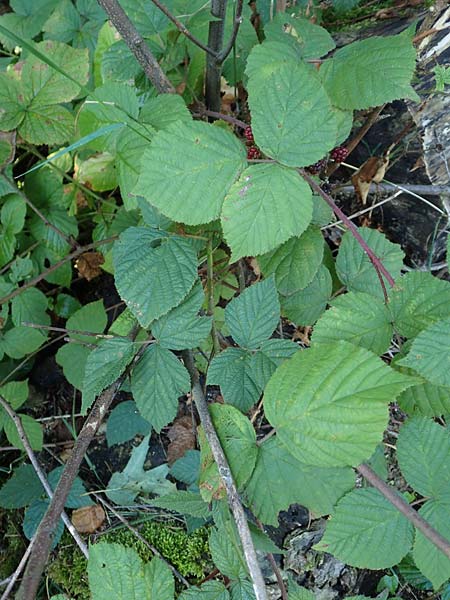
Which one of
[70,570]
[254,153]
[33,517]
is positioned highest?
[254,153]

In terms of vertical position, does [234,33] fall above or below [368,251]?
above

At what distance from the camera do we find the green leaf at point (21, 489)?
6.07 ft

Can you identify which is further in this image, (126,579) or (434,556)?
(434,556)

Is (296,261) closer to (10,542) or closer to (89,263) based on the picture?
(89,263)

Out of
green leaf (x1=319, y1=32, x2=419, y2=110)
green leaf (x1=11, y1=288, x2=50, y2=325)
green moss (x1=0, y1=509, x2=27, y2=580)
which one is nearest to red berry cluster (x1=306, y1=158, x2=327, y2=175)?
green leaf (x1=319, y1=32, x2=419, y2=110)

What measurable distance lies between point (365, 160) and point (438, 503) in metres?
1.33

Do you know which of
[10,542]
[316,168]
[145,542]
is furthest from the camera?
[10,542]

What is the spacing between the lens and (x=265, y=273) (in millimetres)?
1321

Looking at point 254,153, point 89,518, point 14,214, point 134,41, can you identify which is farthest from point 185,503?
point 14,214

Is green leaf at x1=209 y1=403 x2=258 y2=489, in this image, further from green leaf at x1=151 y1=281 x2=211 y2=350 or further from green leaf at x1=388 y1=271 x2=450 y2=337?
green leaf at x1=388 y1=271 x2=450 y2=337

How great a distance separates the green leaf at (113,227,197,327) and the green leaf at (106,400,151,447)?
772 millimetres

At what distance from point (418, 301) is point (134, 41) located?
867 mm

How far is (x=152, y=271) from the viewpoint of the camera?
1207 mm

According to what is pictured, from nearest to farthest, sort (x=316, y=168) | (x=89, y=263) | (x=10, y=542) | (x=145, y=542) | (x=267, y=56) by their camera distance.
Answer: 1. (x=267, y=56)
2. (x=316, y=168)
3. (x=145, y=542)
4. (x=10, y=542)
5. (x=89, y=263)
